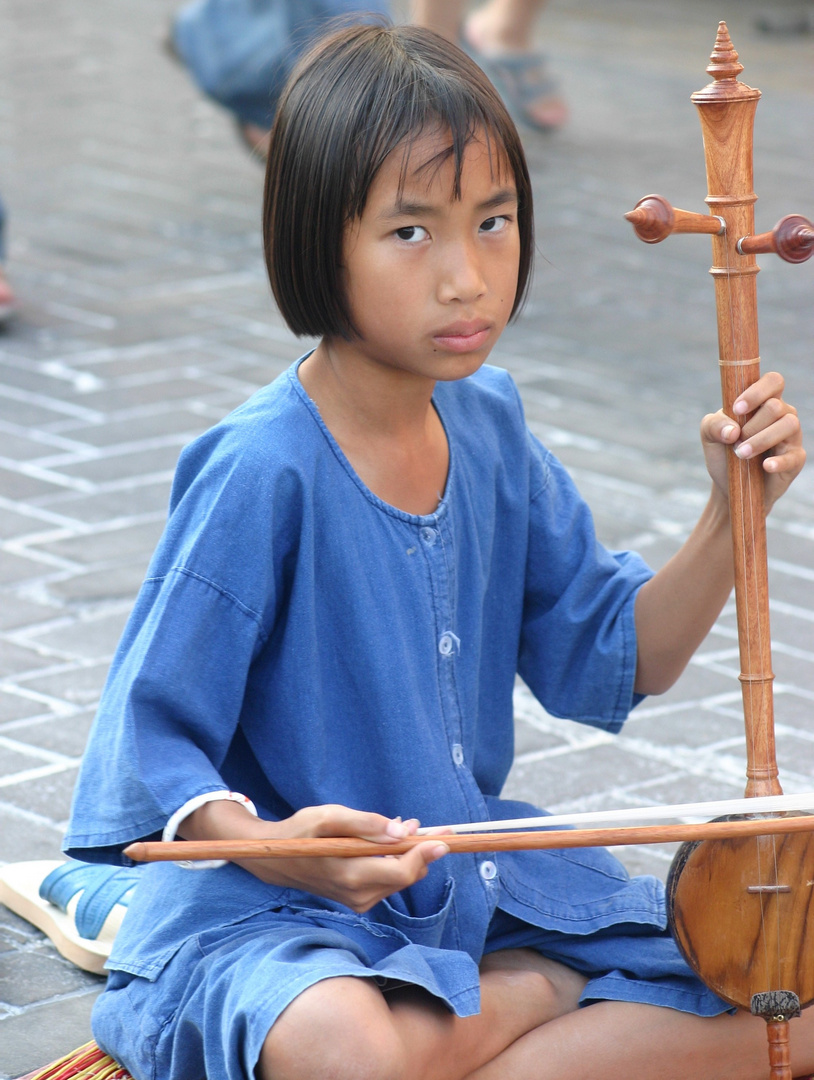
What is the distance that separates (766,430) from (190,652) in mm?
571

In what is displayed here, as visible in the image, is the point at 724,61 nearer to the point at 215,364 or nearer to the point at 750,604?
the point at 750,604

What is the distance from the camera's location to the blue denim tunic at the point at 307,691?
1.59 meters

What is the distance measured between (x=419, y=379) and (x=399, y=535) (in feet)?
0.51

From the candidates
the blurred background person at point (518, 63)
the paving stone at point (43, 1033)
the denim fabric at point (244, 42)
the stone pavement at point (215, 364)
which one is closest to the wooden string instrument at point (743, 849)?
the stone pavement at point (215, 364)

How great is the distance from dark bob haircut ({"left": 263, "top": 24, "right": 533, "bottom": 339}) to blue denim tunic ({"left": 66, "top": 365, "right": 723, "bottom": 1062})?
132 mm

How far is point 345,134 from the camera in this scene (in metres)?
1.57

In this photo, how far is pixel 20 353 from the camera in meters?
4.21

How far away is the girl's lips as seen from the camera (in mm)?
1585

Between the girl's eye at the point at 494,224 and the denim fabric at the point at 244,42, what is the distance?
12.2 ft

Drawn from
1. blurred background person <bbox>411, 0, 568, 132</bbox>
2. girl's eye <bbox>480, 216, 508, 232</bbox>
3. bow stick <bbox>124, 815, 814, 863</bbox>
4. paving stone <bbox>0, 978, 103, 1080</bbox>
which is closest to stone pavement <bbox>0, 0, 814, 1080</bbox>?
paving stone <bbox>0, 978, 103, 1080</bbox>

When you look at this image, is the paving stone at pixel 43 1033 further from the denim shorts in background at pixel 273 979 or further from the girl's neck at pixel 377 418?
the girl's neck at pixel 377 418

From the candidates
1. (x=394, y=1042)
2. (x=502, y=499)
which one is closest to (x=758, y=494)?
(x=502, y=499)

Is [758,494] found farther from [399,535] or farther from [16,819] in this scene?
[16,819]

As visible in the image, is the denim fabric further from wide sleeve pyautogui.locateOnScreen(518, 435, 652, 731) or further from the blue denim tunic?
the blue denim tunic
